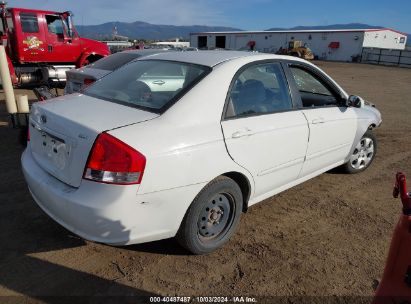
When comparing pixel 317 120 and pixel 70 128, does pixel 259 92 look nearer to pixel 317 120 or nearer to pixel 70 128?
pixel 317 120

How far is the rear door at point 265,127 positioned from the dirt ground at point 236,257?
0.50 m

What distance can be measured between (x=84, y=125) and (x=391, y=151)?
5.55 m

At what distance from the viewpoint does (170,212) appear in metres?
2.59

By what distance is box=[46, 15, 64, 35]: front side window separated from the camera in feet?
41.2

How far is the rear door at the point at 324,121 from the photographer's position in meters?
3.79

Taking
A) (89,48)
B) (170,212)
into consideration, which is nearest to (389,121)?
(170,212)

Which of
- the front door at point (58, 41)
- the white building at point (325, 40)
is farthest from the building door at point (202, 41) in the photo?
the front door at point (58, 41)

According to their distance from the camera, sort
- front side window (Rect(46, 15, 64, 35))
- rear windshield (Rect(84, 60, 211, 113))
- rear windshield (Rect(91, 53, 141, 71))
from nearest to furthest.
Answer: rear windshield (Rect(84, 60, 211, 113)), rear windshield (Rect(91, 53, 141, 71)), front side window (Rect(46, 15, 64, 35))

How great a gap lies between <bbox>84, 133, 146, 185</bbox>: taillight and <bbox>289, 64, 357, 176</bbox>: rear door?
204cm

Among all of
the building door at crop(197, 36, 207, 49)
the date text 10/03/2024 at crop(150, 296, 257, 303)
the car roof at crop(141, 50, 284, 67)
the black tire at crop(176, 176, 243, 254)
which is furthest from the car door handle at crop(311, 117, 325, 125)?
the building door at crop(197, 36, 207, 49)

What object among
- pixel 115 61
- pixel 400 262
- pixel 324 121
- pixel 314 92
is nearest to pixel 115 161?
pixel 400 262

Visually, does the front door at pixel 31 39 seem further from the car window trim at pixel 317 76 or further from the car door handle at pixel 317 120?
the car door handle at pixel 317 120

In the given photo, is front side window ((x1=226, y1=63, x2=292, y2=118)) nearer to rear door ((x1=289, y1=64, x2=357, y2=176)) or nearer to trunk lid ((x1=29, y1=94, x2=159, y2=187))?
rear door ((x1=289, y1=64, x2=357, y2=176))

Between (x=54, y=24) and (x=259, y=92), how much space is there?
1172cm
